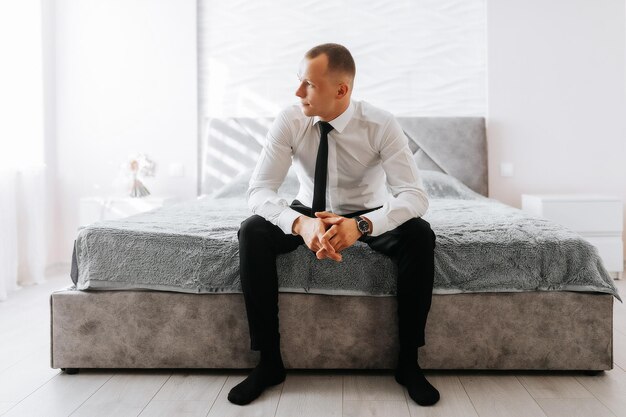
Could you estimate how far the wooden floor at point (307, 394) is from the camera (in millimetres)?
1669

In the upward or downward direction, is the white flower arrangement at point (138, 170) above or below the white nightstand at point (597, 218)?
above

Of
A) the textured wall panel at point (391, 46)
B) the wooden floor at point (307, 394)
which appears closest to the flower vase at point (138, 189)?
the textured wall panel at point (391, 46)

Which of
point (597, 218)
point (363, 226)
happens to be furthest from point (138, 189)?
point (597, 218)

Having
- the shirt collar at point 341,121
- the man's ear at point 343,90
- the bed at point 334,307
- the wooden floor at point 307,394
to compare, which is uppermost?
the man's ear at point 343,90

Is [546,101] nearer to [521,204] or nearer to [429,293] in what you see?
[521,204]

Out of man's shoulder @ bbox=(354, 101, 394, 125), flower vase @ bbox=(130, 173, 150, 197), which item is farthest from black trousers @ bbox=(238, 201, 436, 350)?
flower vase @ bbox=(130, 173, 150, 197)

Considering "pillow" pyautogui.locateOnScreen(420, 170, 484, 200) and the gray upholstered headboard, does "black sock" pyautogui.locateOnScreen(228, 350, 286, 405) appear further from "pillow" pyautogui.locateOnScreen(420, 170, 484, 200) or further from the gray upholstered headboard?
the gray upholstered headboard

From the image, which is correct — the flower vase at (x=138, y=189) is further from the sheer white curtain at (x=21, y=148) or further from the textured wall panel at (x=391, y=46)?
the textured wall panel at (x=391, y=46)

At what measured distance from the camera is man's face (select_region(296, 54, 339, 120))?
188 centimetres

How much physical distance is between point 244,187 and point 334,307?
181cm

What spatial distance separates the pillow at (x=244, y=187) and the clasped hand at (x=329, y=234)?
168 centimetres

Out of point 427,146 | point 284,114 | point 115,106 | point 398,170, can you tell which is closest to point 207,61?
point 115,106

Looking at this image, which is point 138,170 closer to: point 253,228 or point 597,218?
point 253,228

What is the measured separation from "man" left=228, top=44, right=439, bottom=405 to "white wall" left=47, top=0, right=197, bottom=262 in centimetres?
229
